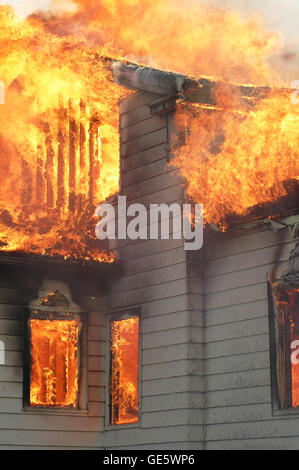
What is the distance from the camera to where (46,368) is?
15.5m

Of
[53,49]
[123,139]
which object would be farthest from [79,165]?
[53,49]

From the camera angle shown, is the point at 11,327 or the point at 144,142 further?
the point at 144,142

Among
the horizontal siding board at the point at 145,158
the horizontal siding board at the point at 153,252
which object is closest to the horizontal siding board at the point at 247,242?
the horizontal siding board at the point at 153,252

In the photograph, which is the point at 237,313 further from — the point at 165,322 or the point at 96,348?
the point at 96,348

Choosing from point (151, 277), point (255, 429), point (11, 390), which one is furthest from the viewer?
point (151, 277)

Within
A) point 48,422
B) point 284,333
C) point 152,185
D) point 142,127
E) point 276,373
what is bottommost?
point 48,422

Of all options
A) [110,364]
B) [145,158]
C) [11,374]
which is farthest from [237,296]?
[11,374]

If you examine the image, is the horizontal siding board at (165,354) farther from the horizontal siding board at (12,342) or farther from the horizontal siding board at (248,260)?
the horizontal siding board at (12,342)

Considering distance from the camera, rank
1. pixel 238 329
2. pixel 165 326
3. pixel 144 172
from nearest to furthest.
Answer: pixel 238 329, pixel 165 326, pixel 144 172

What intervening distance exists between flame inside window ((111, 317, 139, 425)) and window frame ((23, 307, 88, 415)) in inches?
20.3

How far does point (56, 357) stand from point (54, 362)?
0.33ft

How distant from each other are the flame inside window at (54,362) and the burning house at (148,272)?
26 mm

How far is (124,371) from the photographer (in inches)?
625

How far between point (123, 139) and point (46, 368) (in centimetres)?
471
